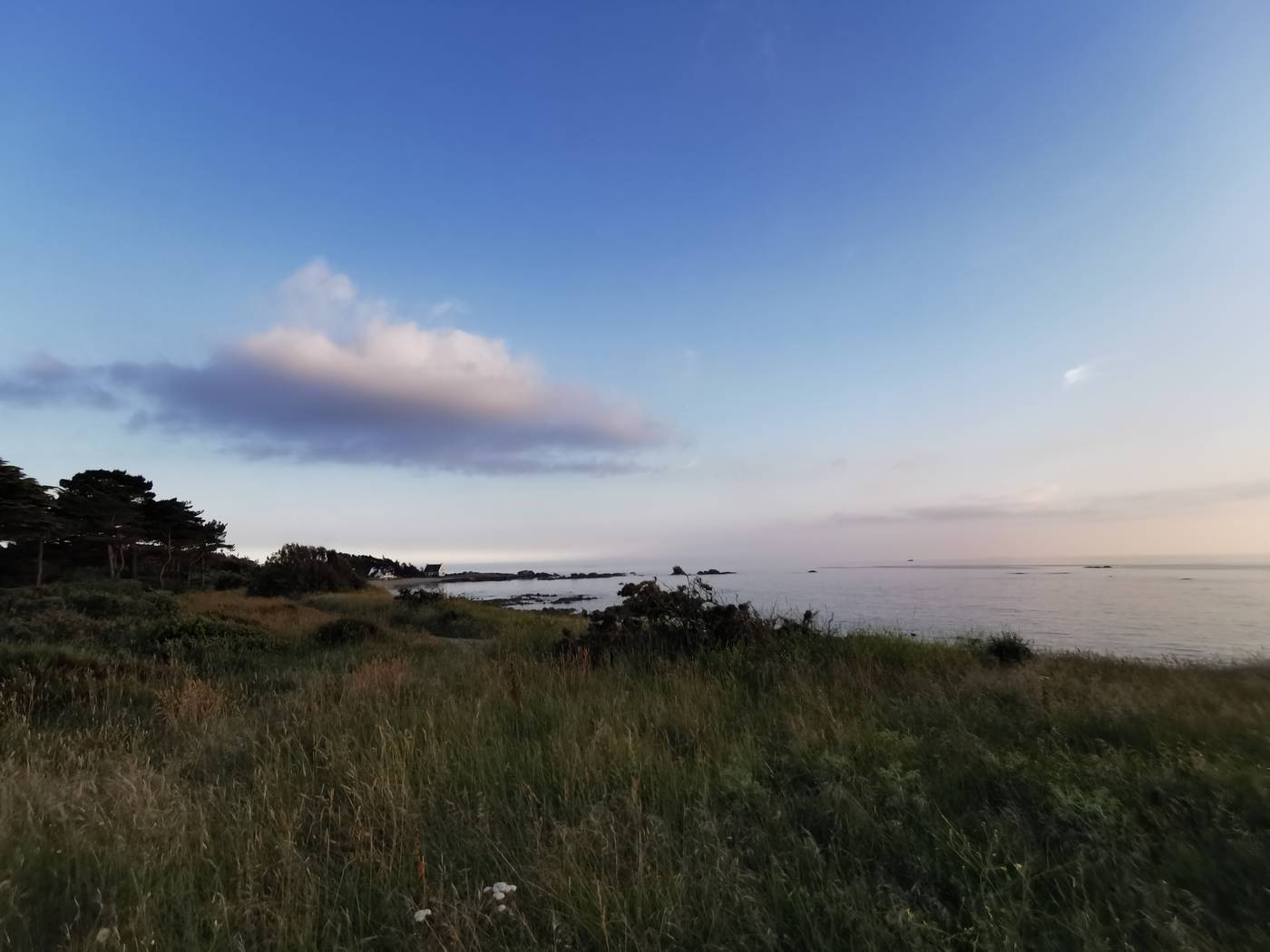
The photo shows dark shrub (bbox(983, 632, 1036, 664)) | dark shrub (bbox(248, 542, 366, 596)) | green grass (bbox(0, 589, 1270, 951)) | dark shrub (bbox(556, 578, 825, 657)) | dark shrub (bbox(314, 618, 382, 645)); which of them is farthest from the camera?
dark shrub (bbox(248, 542, 366, 596))

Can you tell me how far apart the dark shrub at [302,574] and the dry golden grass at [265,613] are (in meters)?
7.49

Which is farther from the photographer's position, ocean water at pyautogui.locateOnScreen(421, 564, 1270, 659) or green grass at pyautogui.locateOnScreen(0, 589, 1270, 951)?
ocean water at pyautogui.locateOnScreen(421, 564, 1270, 659)

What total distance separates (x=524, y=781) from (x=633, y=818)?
1.11 meters

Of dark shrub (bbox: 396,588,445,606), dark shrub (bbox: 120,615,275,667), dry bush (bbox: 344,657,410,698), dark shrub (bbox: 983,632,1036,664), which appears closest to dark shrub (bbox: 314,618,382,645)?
dark shrub (bbox: 120,615,275,667)

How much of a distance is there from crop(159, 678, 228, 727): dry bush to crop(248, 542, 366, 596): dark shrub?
99.5 ft

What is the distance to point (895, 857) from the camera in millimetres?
3365

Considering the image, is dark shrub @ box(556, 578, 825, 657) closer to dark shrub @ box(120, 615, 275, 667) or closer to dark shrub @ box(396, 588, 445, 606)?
dark shrub @ box(120, 615, 275, 667)

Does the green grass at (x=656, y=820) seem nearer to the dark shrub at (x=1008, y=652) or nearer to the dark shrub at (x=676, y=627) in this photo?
the dark shrub at (x=676, y=627)

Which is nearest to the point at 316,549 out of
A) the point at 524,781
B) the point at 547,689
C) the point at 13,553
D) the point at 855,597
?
the point at 13,553

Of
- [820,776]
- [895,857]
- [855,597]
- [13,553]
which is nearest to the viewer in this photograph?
[895,857]

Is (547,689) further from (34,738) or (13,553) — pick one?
(13,553)

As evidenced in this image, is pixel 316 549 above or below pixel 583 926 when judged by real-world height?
above

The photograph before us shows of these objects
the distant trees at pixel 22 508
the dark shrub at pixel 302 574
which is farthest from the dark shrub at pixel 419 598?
the distant trees at pixel 22 508

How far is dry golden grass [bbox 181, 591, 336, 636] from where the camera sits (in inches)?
747
